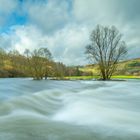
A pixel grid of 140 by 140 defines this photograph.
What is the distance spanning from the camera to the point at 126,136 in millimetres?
4266

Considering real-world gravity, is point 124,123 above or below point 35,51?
below

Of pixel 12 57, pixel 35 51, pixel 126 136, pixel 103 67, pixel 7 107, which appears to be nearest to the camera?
pixel 126 136

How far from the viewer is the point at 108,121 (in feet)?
18.6

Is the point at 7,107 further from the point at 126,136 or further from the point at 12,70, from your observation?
the point at 12,70

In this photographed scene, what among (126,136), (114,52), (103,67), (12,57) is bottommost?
(126,136)

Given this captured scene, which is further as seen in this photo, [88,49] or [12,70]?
[12,70]

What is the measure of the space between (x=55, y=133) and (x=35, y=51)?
156 feet

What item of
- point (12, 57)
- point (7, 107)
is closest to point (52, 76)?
point (7, 107)

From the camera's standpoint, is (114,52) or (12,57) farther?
(12,57)

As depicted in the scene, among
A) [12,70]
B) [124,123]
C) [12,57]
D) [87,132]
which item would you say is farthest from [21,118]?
Result: [12,57]

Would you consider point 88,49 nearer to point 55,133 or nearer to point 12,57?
point 55,133

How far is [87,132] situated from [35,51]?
4737 centimetres

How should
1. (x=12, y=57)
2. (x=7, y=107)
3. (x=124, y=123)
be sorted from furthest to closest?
(x=12, y=57) → (x=7, y=107) → (x=124, y=123)

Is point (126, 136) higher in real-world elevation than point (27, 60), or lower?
lower
